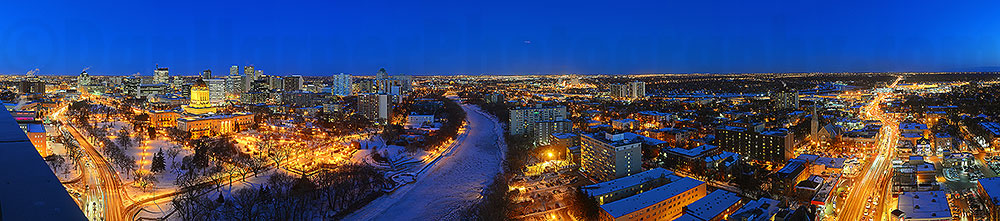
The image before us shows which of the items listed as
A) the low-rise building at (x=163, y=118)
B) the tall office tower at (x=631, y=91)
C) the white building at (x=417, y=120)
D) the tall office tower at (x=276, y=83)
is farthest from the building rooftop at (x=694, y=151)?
the tall office tower at (x=276, y=83)

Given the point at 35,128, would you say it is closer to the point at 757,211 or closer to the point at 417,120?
the point at 417,120

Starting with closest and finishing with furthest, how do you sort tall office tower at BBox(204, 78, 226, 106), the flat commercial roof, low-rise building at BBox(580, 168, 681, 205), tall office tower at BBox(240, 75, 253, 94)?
the flat commercial roof → low-rise building at BBox(580, 168, 681, 205) → tall office tower at BBox(204, 78, 226, 106) → tall office tower at BBox(240, 75, 253, 94)

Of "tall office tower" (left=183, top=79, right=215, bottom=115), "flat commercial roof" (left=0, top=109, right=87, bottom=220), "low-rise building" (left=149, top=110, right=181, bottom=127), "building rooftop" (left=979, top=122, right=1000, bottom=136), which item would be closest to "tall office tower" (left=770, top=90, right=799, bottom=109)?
"building rooftop" (left=979, top=122, right=1000, bottom=136)

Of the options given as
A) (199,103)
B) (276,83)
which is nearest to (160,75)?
(276,83)

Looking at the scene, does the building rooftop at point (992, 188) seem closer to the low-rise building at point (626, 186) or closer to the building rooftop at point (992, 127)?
the low-rise building at point (626, 186)

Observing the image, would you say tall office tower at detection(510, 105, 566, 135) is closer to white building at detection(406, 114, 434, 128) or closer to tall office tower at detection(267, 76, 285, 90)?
white building at detection(406, 114, 434, 128)

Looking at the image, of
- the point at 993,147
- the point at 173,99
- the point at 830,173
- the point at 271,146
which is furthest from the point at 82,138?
the point at 993,147
